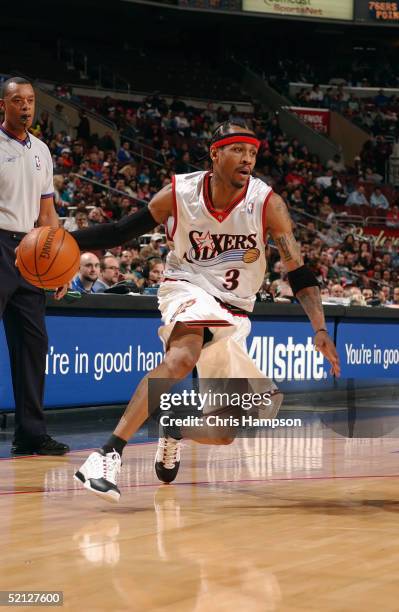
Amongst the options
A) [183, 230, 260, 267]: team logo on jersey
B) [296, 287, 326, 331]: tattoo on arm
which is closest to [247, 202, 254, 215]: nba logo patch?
[183, 230, 260, 267]: team logo on jersey

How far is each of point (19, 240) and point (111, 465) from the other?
238 centimetres

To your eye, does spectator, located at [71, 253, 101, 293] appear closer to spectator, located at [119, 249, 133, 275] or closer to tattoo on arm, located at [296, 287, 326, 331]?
spectator, located at [119, 249, 133, 275]

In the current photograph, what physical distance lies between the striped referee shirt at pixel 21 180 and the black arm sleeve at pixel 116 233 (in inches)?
56.7

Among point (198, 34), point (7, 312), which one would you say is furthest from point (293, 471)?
point (198, 34)

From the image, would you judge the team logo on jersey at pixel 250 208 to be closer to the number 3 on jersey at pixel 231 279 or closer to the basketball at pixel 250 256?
the basketball at pixel 250 256

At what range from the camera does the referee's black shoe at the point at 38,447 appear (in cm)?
700

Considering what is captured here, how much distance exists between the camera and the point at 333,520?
4.69 m

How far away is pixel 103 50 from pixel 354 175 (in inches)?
329

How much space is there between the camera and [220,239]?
5473mm

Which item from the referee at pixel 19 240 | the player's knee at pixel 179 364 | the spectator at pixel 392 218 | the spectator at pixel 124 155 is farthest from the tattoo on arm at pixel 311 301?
the spectator at pixel 392 218

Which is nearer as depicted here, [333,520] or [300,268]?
[333,520]

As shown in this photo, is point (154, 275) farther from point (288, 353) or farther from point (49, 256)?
point (49, 256)

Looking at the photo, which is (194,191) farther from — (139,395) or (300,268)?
(139,395)

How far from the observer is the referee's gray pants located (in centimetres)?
693
